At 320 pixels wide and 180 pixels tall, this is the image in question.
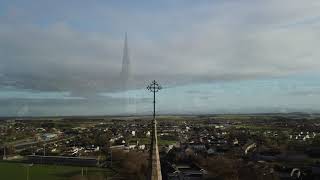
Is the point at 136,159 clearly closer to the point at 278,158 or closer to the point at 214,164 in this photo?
the point at 214,164

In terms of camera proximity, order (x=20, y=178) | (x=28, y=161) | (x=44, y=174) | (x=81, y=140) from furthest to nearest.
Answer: (x=81, y=140) < (x=28, y=161) < (x=44, y=174) < (x=20, y=178)

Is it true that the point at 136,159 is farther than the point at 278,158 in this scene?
No

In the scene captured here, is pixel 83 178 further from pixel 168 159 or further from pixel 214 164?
pixel 168 159

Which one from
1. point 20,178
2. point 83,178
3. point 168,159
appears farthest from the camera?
point 168,159

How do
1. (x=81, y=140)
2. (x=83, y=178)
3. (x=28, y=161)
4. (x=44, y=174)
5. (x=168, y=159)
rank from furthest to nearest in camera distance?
1. (x=81, y=140)
2. (x=28, y=161)
3. (x=168, y=159)
4. (x=44, y=174)
5. (x=83, y=178)

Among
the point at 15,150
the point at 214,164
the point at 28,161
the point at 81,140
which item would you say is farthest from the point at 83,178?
the point at 81,140

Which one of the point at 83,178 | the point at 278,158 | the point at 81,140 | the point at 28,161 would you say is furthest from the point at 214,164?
the point at 81,140
